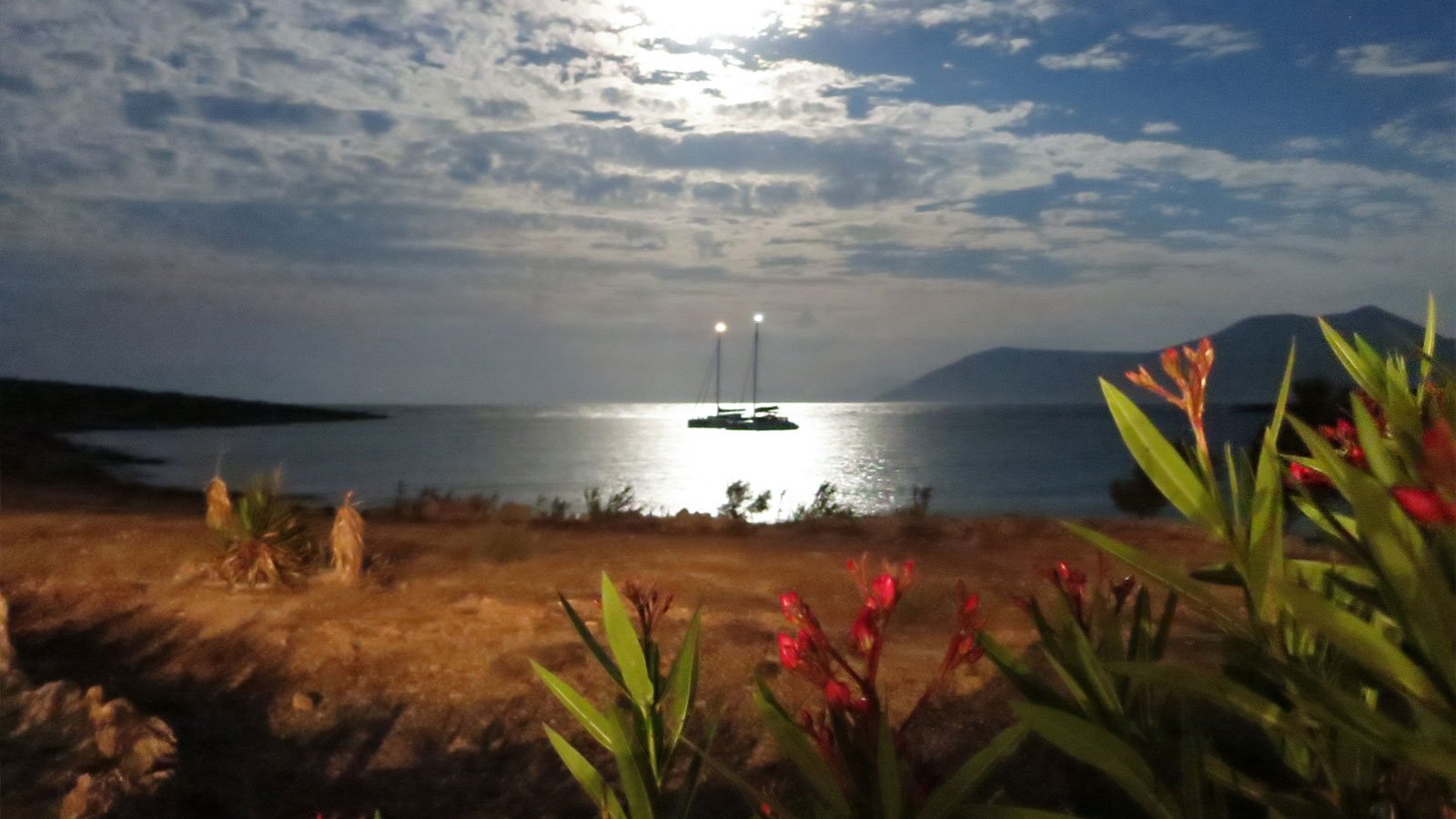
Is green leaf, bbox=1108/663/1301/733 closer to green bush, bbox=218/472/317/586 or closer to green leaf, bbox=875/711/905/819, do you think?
green leaf, bbox=875/711/905/819

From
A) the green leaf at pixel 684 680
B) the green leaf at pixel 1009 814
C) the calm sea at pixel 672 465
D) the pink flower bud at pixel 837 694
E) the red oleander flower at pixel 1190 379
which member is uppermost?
the red oleander flower at pixel 1190 379

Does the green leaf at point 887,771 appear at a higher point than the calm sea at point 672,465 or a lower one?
higher

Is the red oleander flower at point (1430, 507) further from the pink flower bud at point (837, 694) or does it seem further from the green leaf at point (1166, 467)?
the pink flower bud at point (837, 694)

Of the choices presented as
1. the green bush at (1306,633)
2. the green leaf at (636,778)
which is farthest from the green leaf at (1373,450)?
the green leaf at (636,778)

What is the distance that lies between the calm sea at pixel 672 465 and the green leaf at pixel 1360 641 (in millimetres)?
12246

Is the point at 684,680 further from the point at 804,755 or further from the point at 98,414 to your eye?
the point at 98,414

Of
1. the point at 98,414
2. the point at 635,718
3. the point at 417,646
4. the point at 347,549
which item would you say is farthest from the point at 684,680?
the point at 98,414

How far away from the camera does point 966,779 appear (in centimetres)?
154

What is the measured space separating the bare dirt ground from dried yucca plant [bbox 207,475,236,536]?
31 cm

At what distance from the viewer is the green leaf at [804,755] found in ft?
4.85

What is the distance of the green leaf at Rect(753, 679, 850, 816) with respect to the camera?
1.48m

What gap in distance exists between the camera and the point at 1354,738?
47.4 inches

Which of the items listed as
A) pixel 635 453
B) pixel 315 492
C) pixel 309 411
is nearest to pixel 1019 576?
pixel 315 492

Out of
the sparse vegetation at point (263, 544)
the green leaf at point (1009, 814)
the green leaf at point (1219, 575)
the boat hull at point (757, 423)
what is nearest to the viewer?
the green leaf at point (1009, 814)
